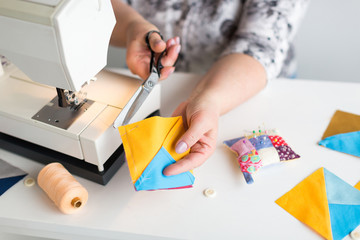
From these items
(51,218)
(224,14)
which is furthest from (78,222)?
(224,14)

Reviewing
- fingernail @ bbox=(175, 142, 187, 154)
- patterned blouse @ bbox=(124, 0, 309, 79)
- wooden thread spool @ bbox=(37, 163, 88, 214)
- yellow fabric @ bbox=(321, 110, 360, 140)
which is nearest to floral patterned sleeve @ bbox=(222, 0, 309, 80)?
patterned blouse @ bbox=(124, 0, 309, 79)

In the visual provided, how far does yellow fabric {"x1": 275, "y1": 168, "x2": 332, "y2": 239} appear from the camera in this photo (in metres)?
0.75

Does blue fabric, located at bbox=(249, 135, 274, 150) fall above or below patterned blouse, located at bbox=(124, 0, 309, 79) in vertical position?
below

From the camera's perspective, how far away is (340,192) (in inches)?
31.9

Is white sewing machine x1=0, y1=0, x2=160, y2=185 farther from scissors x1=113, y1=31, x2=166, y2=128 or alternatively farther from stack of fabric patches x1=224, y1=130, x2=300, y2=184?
stack of fabric patches x1=224, y1=130, x2=300, y2=184

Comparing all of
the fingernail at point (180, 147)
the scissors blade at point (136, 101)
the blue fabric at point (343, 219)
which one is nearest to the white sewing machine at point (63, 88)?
the scissors blade at point (136, 101)

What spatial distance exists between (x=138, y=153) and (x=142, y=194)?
0.37 ft

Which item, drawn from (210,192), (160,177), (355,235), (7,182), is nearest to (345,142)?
(355,235)

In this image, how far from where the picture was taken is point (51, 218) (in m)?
0.76

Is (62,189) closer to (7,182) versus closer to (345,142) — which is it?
(7,182)

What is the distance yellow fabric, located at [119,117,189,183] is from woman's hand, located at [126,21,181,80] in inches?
8.8

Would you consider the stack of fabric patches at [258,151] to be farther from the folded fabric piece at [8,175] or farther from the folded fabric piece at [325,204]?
the folded fabric piece at [8,175]

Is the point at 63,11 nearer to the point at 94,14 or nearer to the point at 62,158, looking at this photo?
the point at 94,14

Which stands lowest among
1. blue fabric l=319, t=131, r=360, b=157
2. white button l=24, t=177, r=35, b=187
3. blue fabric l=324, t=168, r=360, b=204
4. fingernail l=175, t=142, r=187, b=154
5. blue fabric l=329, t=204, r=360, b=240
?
white button l=24, t=177, r=35, b=187
